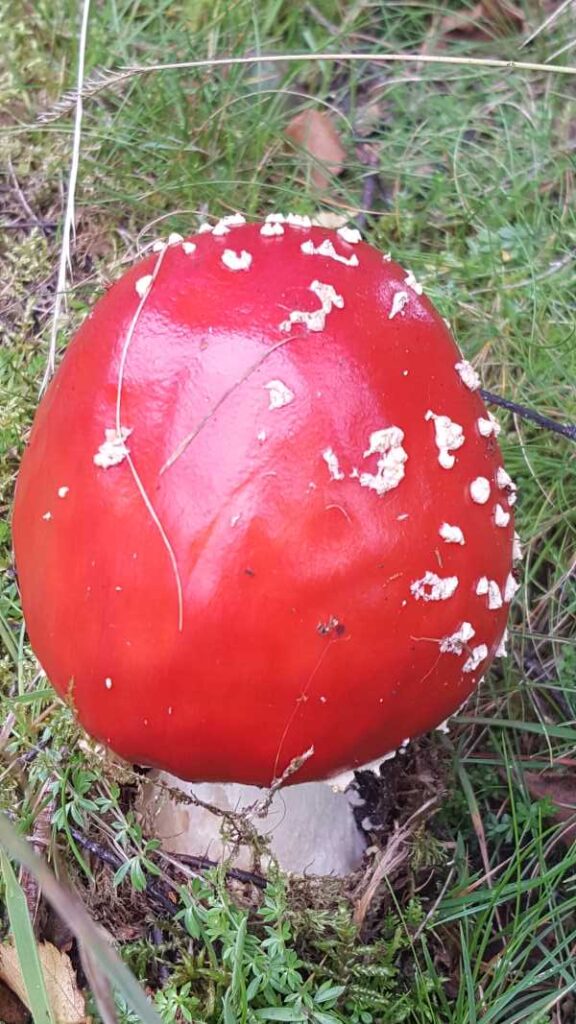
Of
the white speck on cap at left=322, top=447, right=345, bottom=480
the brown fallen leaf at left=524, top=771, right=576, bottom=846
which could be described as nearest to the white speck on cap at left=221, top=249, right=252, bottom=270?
the white speck on cap at left=322, top=447, right=345, bottom=480

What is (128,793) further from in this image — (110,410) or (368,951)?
(110,410)

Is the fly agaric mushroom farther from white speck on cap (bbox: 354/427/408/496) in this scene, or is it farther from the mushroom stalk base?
the mushroom stalk base

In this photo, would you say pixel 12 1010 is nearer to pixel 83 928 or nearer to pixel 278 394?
pixel 83 928

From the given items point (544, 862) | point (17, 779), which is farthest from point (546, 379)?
point (17, 779)

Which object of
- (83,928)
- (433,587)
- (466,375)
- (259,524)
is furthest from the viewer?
(466,375)

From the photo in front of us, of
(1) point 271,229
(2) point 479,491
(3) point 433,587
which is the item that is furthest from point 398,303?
(3) point 433,587

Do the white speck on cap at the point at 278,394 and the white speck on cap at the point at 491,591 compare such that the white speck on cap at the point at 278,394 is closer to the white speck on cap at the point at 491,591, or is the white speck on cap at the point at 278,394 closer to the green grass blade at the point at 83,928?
the white speck on cap at the point at 491,591
